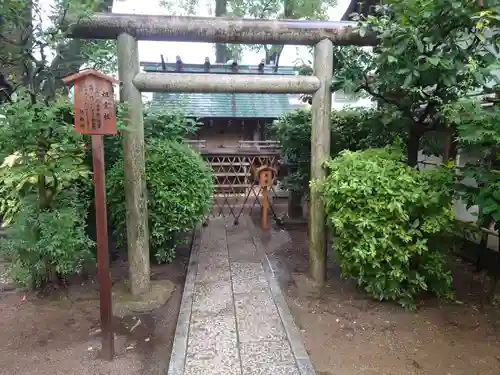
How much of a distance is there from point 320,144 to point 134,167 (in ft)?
8.24

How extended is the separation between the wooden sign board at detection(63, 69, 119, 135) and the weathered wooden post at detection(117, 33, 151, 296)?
88 cm

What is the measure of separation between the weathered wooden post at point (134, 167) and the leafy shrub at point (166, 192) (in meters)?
0.62

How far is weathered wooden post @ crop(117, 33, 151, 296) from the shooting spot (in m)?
4.55

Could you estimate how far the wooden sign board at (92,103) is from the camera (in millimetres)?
3479

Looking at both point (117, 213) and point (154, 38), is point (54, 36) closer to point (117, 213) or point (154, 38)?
point (154, 38)

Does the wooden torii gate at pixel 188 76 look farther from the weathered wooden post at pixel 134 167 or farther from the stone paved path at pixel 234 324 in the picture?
the stone paved path at pixel 234 324

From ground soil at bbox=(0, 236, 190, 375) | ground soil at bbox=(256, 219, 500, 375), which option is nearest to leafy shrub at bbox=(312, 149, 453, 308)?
ground soil at bbox=(256, 219, 500, 375)

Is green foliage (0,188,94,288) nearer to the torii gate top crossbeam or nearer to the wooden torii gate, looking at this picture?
the wooden torii gate

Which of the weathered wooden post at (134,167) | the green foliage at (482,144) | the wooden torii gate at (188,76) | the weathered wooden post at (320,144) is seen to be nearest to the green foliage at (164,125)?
the weathered wooden post at (134,167)

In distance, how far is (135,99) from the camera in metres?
4.61

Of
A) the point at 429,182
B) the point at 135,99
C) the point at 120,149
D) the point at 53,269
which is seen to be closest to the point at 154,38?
the point at 135,99

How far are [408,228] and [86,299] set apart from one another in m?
4.22

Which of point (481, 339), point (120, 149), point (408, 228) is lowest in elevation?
point (481, 339)

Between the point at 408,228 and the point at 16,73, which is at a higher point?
the point at 16,73
